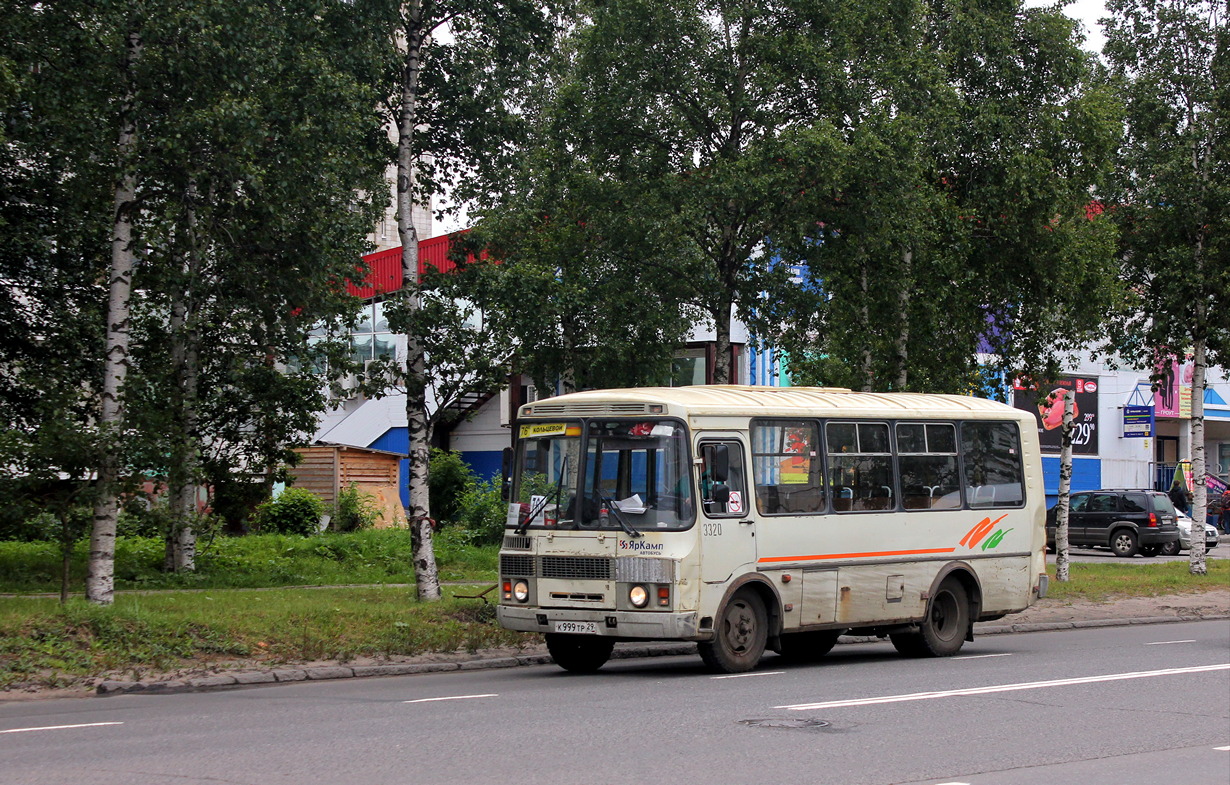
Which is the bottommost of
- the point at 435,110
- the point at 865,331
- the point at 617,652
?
the point at 617,652

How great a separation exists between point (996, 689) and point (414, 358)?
9420 mm

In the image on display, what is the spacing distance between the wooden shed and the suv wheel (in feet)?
67.1

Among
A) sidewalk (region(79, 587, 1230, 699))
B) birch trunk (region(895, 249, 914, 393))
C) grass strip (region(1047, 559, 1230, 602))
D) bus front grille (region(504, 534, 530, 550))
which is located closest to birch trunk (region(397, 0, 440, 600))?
sidewalk (region(79, 587, 1230, 699))

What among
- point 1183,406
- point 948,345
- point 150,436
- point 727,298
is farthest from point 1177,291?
point 1183,406

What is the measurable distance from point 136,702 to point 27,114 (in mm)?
8149

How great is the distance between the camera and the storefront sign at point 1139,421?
51750 millimetres

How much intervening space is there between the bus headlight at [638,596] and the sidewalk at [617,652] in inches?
103

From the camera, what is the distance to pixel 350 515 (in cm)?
3784

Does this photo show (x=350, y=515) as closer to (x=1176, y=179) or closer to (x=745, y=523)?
(x=1176, y=179)

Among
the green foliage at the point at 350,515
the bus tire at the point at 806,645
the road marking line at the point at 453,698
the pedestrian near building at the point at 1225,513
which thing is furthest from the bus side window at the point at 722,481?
the pedestrian near building at the point at 1225,513

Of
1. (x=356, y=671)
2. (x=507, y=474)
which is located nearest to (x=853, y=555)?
(x=507, y=474)

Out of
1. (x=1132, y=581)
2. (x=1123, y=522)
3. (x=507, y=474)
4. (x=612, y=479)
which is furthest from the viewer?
(x=1123, y=522)

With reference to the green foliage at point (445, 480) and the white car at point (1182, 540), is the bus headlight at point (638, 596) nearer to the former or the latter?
the white car at point (1182, 540)

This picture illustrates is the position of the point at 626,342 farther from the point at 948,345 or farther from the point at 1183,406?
the point at 1183,406
